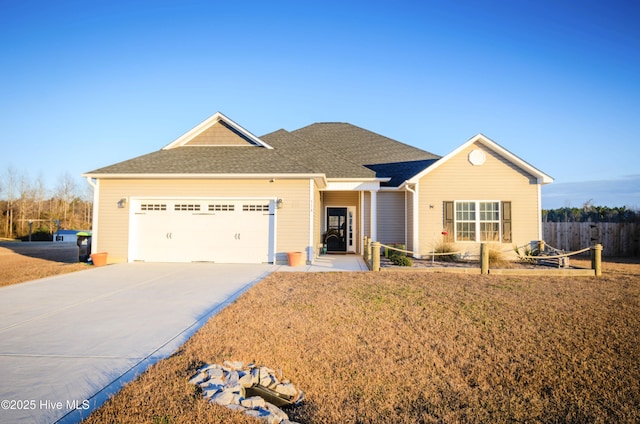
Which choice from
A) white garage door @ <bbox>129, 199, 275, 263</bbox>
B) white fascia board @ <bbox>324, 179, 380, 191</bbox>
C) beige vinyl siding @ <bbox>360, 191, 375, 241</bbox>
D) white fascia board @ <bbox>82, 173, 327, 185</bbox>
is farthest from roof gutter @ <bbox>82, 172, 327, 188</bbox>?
beige vinyl siding @ <bbox>360, 191, 375, 241</bbox>

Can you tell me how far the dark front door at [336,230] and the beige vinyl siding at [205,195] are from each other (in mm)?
4632

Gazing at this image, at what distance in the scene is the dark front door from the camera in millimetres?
17312

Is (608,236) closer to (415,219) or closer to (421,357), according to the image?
(415,219)

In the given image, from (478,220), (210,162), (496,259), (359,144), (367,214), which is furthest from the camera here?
(359,144)

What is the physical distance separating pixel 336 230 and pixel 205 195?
705 centimetres

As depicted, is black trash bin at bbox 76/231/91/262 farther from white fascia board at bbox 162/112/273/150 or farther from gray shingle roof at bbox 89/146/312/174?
white fascia board at bbox 162/112/273/150

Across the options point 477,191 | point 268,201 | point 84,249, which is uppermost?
point 477,191

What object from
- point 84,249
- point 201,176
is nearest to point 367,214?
point 201,176

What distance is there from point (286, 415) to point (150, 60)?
58.1 ft

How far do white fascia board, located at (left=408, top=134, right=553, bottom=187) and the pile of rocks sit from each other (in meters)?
11.6

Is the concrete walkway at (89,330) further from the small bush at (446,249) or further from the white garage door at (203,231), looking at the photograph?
the small bush at (446,249)

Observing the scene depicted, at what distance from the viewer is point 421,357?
4.18 meters

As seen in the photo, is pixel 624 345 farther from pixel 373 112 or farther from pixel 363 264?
pixel 373 112

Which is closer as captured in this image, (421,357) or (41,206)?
(421,357)
